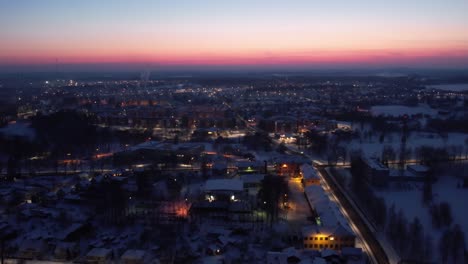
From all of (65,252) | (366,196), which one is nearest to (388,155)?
(366,196)

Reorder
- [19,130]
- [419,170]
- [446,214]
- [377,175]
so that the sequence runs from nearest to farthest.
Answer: [446,214] < [377,175] < [419,170] < [19,130]

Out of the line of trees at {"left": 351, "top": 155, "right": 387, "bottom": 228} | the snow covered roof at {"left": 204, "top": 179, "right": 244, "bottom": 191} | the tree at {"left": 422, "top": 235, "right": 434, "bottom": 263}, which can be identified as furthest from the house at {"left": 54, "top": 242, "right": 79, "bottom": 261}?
the tree at {"left": 422, "top": 235, "right": 434, "bottom": 263}

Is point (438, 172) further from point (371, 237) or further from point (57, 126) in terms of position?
point (57, 126)

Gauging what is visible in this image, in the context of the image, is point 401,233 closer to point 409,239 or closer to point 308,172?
point 409,239

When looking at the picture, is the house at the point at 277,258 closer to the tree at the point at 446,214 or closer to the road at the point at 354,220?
the road at the point at 354,220

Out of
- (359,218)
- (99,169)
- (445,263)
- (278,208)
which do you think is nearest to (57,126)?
(99,169)

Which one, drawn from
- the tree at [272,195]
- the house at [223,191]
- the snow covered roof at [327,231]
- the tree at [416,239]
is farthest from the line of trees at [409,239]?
the house at [223,191]

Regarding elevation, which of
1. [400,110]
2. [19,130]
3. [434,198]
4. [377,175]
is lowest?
[434,198]
